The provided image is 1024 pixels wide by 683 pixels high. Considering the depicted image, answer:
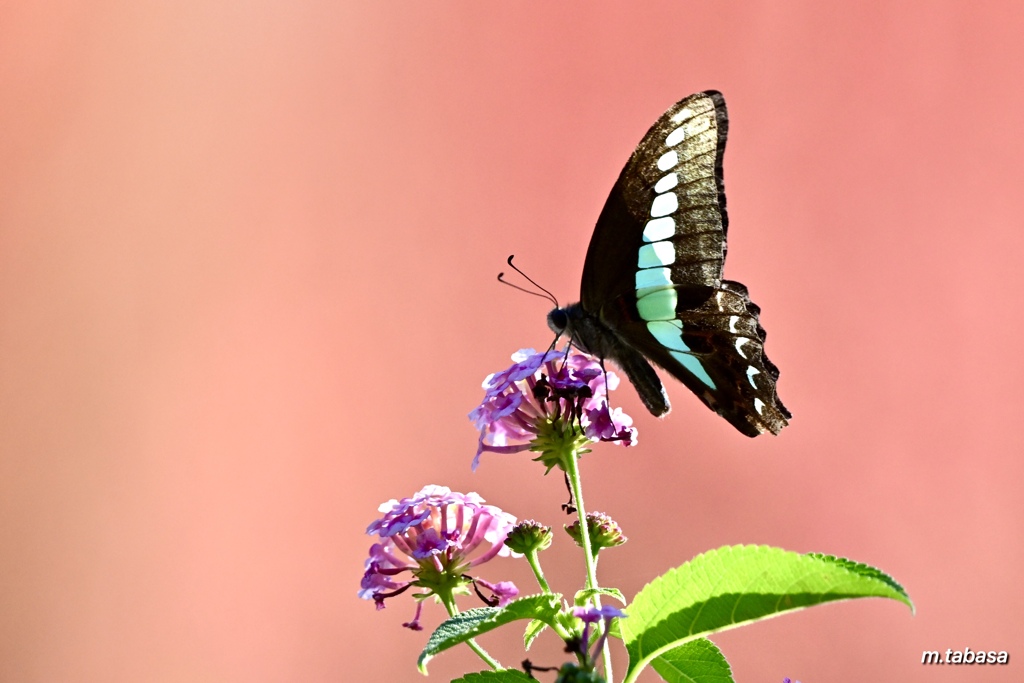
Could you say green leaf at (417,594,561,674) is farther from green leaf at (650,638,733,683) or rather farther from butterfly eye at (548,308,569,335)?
butterfly eye at (548,308,569,335)

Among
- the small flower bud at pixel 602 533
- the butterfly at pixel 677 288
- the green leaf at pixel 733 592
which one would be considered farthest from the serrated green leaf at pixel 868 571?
the butterfly at pixel 677 288

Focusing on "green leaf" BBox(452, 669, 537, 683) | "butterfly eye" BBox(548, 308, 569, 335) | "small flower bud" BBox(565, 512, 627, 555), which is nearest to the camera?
"green leaf" BBox(452, 669, 537, 683)

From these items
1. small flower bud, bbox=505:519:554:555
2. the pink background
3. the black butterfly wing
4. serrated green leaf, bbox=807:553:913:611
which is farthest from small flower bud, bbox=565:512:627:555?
the pink background

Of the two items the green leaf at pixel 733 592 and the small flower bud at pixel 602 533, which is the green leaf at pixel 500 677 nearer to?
the green leaf at pixel 733 592

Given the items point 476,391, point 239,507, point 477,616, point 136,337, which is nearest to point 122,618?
point 239,507

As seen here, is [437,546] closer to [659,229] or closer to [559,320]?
[559,320]

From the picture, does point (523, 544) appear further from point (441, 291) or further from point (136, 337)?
point (136, 337)
